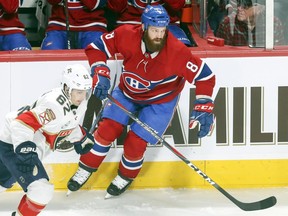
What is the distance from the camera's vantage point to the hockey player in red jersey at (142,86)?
17.3ft

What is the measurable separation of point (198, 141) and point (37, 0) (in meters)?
1.56

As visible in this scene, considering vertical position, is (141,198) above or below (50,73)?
below

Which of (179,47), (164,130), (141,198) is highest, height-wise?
(179,47)

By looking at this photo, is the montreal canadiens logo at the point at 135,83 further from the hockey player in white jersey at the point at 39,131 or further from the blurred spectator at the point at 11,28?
the blurred spectator at the point at 11,28

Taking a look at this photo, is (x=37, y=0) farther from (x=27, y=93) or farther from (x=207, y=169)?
(x=207, y=169)

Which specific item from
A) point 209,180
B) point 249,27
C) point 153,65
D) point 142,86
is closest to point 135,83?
point 142,86

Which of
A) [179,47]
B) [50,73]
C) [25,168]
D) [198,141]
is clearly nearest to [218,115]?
[198,141]

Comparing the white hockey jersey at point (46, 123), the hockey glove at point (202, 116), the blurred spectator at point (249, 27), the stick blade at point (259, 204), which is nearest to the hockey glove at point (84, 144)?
the white hockey jersey at point (46, 123)

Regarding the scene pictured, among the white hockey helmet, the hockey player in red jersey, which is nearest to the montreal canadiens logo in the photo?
the hockey player in red jersey

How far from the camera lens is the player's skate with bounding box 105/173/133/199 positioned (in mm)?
5512

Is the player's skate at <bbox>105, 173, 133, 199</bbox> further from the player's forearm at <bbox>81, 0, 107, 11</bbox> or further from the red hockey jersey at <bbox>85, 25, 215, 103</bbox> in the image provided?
the player's forearm at <bbox>81, 0, 107, 11</bbox>

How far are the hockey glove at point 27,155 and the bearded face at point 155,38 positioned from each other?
855 mm

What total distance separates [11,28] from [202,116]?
1409mm

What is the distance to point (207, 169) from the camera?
18.6 ft
